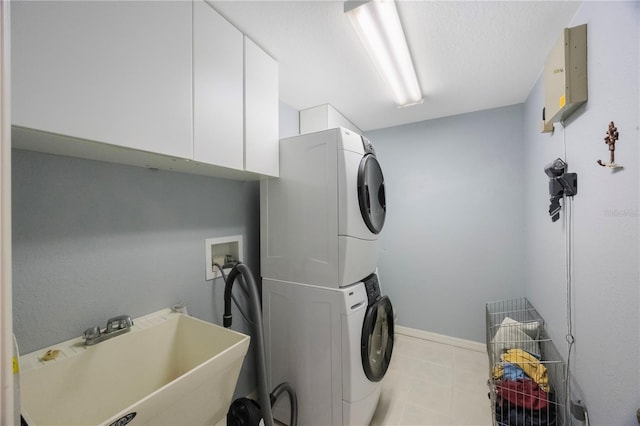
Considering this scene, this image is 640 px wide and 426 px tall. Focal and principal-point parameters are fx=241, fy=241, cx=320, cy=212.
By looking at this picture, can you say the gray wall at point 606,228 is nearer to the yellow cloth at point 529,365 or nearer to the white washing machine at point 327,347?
the yellow cloth at point 529,365

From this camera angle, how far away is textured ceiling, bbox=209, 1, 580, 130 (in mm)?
1243

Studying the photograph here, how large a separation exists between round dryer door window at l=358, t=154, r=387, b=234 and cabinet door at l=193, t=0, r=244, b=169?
72 centimetres

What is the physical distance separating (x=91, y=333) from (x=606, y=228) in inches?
90.3

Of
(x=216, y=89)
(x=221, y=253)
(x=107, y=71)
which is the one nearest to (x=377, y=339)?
(x=221, y=253)

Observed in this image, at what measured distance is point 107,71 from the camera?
0.81 m

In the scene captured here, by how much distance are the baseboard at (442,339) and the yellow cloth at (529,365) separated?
0.79 m

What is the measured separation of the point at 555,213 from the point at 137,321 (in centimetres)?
252

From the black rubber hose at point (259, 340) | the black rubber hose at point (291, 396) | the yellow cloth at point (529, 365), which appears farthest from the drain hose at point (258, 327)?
the yellow cloth at point (529, 365)

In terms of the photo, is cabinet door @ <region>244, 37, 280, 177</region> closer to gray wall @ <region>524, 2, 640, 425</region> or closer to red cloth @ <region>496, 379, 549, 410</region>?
gray wall @ <region>524, 2, 640, 425</region>

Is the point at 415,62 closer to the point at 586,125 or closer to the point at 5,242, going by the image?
the point at 586,125

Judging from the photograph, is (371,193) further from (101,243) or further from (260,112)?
(101,243)

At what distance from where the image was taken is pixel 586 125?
1.24 meters

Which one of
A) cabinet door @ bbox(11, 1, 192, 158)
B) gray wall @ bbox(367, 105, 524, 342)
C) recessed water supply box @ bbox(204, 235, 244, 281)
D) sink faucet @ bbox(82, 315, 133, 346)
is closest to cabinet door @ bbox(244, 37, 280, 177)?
cabinet door @ bbox(11, 1, 192, 158)

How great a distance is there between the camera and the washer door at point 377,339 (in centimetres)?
146
